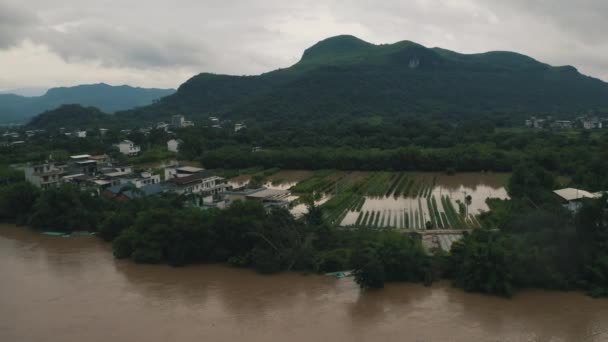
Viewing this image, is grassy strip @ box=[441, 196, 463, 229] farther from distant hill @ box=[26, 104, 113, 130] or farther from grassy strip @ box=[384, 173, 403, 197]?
distant hill @ box=[26, 104, 113, 130]

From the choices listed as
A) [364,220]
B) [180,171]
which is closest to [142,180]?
[180,171]

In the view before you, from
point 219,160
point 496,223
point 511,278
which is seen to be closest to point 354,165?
point 219,160

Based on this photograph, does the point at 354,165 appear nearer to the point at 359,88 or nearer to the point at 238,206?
the point at 238,206

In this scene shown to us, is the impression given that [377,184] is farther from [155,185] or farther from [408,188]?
[155,185]

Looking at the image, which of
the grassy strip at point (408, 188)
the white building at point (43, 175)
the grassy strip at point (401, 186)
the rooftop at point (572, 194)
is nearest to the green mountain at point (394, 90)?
the grassy strip at point (401, 186)

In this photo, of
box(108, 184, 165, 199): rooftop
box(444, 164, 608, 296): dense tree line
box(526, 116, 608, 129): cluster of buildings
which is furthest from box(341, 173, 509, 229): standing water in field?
box(526, 116, 608, 129): cluster of buildings
